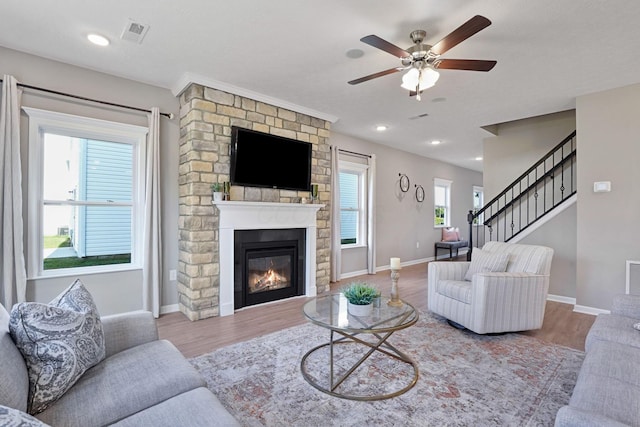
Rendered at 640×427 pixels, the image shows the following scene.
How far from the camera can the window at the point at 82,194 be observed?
3.03 m

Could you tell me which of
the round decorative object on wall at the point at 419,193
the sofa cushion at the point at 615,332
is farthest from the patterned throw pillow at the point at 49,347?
the round decorative object on wall at the point at 419,193

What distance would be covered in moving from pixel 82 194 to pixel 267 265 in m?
2.19

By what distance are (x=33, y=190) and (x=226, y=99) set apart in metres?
2.10

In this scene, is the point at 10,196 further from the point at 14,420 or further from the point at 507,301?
the point at 507,301

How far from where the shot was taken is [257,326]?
327cm

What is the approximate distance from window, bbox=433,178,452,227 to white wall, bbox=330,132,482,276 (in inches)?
7.0

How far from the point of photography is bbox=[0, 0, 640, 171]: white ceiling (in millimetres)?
2250

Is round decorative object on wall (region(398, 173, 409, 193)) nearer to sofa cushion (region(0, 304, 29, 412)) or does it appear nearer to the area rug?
the area rug

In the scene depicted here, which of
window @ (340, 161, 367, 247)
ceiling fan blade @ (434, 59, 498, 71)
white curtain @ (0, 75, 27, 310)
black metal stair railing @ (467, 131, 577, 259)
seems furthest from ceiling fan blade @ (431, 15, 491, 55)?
white curtain @ (0, 75, 27, 310)

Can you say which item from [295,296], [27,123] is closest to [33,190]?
[27,123]

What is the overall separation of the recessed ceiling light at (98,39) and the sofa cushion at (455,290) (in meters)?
3.98

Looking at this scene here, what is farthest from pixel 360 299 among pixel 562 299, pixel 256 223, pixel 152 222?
pixel 562 299

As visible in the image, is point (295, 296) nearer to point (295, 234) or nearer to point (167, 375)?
point (295, 234)

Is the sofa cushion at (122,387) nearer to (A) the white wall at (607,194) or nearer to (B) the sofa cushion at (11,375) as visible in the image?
(B) the sofa cushion at (11,375)
